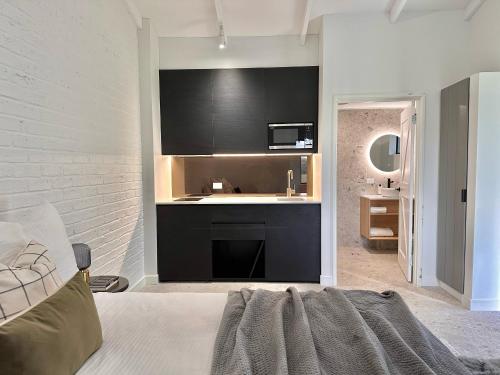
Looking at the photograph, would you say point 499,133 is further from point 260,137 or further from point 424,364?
point 424,364

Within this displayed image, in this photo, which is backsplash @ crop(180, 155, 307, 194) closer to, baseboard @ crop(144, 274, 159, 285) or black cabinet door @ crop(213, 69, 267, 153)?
black cabinet door @ crop(213, 69, 267, 153)

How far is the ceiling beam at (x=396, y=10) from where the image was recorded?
3.07 m

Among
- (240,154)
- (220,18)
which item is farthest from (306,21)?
(240,154)

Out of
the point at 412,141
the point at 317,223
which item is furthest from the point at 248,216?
the point at 412,141

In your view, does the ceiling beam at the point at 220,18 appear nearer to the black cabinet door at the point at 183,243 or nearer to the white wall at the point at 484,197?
the black cabinet door at the point at 183,243

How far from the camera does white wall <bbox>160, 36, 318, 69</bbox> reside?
3664mm

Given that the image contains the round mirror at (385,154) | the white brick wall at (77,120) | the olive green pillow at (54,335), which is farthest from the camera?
the round mirror at (385,154)

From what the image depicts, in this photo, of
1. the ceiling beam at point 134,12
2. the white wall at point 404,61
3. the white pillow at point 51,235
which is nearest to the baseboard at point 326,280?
the white wall at point 404,61

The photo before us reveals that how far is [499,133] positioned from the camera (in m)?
2.73

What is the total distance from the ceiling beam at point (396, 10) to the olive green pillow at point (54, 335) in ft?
11.7

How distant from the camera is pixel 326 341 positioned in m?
1.10

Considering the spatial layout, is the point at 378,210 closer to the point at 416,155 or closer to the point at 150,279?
the point at 416,155

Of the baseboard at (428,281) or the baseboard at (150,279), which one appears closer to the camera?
the baseboard at (428,281)

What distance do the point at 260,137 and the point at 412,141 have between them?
5.70 feet
